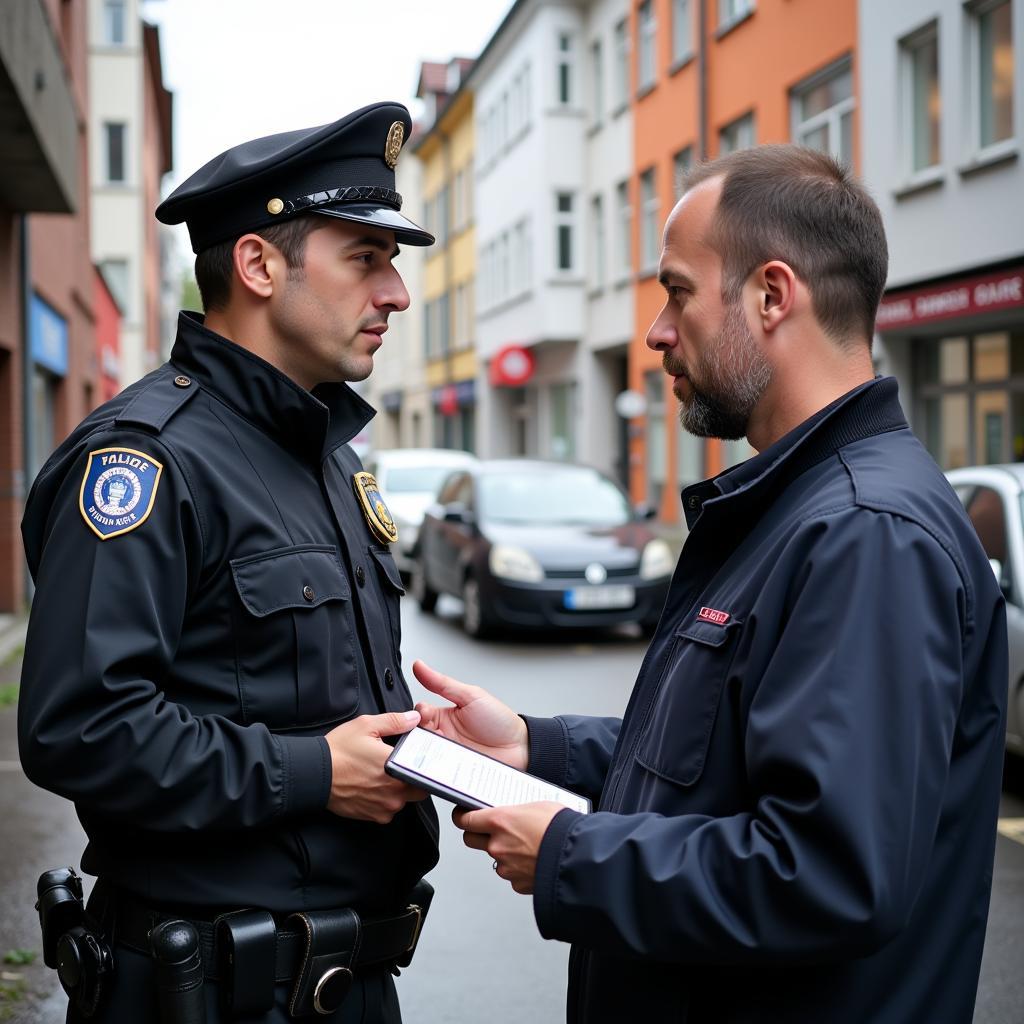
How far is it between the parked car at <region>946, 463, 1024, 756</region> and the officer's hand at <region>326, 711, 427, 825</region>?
458 centimetres

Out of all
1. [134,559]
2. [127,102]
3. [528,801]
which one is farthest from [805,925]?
[127,102]

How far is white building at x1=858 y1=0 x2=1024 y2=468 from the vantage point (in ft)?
49.0

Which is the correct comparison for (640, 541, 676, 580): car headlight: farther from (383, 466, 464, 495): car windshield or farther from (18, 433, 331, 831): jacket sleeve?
(18, 433, 331, 831): jacket sleeve

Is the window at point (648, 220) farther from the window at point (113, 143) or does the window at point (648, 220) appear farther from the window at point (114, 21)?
the window at point (114, 21)

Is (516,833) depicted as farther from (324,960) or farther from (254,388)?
(254,388)

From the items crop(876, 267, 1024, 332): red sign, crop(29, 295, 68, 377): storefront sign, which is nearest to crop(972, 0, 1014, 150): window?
crop(876, 267, 1024, 332): red sign

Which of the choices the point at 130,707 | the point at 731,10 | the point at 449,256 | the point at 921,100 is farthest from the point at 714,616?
the point at 449,256

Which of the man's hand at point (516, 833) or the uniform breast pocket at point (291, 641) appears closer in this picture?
the man's hand at point (516, 833)

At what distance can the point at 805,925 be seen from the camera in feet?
5.39

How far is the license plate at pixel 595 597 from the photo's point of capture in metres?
11.8

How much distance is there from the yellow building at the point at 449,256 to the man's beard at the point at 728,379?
39630mm

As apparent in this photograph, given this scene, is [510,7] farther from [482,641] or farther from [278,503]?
[278,503]

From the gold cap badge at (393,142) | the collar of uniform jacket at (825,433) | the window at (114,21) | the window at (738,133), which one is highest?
the window at (114,21)

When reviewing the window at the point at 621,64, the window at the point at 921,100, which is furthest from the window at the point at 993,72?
the window at the point at 621,64
